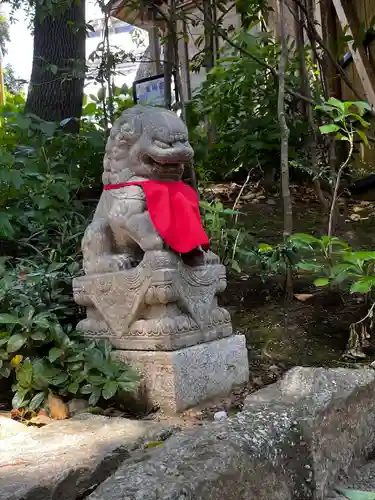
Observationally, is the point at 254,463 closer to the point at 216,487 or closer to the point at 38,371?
the point at 216,487

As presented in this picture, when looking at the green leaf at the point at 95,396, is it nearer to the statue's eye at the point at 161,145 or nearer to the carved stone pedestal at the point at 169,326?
the carved stone pedestal at the point at 169,326

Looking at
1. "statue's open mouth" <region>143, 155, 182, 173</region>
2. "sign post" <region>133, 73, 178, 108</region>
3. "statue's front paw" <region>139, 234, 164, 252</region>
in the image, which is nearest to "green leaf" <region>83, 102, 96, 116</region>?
"sign post" <region>133, 73, 178, 108</region>

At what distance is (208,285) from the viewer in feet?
9.00

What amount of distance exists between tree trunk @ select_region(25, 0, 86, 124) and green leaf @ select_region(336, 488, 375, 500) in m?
4.63

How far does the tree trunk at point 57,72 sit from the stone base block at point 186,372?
345 centimetres

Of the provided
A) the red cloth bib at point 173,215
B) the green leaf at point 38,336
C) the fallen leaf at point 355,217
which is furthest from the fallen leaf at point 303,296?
the fallen leaf at point 355,217

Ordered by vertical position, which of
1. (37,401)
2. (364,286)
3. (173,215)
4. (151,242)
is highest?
(173,215)

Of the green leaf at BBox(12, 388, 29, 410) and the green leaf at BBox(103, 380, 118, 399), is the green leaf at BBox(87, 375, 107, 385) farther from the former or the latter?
the green leaf at BBox(12, 388, 29, 410)

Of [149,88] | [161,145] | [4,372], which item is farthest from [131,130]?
[149,88]

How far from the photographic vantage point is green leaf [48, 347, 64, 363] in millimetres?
2529

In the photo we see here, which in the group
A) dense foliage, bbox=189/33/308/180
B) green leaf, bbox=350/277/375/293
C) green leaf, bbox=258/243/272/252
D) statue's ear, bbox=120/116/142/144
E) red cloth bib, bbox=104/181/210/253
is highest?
dense foliage, bbox=189/33/308/180

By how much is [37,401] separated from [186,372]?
0.64 m

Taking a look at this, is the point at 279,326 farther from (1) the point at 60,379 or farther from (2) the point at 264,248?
(1) the point at 60,379

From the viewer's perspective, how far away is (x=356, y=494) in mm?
1324
